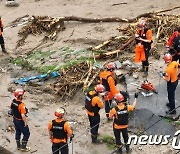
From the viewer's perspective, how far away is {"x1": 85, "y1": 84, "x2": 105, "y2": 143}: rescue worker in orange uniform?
12.6 metres

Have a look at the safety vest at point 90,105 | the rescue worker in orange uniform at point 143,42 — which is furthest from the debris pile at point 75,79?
the safety vest at point 90,105

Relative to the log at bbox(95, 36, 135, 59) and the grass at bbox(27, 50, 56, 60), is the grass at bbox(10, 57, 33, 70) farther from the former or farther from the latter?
the log at bbox(95, 36, 135, 59)

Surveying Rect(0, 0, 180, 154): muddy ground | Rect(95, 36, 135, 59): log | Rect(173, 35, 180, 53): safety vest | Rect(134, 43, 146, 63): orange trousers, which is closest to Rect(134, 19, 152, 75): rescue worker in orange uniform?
Rect(134, 43, 146, 63): orange trousers

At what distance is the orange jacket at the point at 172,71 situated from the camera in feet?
43.9

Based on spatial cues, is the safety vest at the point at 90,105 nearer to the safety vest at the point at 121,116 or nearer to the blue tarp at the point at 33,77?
the safety vest at the point at 121,116

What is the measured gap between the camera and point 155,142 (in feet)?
43.0

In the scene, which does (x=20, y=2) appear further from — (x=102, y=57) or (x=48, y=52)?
(x=102, y=57)

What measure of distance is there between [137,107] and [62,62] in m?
4.75

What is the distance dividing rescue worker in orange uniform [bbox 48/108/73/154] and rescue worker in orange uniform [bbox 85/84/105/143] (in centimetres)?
119

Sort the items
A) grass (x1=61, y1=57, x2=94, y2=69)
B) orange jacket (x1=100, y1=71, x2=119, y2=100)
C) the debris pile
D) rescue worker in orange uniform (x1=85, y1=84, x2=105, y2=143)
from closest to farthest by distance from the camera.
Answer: rescue worker in orange uniform (x1=85, y1=84, x2=105, y2=143)
orange jacket (x1=100, y1=71, x2=119, y2=100)
the debris pile
grass (x1=61, y1=57, x2=94, y2=69)

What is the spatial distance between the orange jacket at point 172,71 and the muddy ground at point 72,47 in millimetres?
1985

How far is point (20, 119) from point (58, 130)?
1.56 metres

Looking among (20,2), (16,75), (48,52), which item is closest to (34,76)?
(16,75)

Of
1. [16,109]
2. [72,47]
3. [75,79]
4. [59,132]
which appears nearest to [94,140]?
[59,132]
